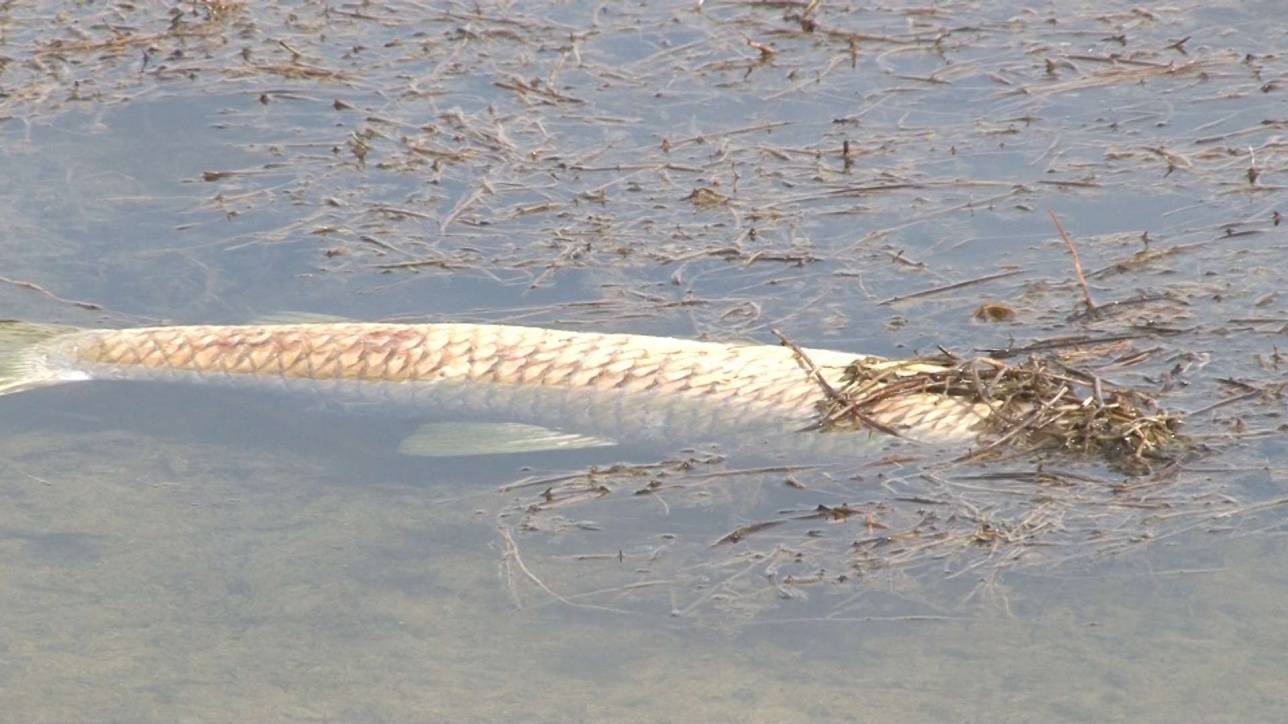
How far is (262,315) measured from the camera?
6.90 m

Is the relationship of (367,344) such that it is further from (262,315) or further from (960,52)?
(960,52)

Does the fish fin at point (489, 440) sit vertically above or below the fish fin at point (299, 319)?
below

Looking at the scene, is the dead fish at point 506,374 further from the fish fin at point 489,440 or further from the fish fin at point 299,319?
the fish fin at point 299,319

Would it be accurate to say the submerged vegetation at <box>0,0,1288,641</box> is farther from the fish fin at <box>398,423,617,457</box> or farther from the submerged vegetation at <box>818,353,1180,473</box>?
the fish fin at <box>398,423,617,457</box>

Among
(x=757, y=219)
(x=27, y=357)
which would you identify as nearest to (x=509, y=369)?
(x=757, y=219)

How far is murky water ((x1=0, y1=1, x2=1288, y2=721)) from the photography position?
4.81m

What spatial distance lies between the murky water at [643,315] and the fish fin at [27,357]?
151mm

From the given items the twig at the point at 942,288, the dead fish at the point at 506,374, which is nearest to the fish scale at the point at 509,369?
the dead fish at the point at 506,374

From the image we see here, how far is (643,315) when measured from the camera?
6.73 metres

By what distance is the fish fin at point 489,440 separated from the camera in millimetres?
5980

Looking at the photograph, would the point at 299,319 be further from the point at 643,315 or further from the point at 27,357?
the point at 643,315

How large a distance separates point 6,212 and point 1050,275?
421cm

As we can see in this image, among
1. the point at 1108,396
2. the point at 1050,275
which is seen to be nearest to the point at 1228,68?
the point at 1050,275

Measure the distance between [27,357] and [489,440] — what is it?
5.69 ft
